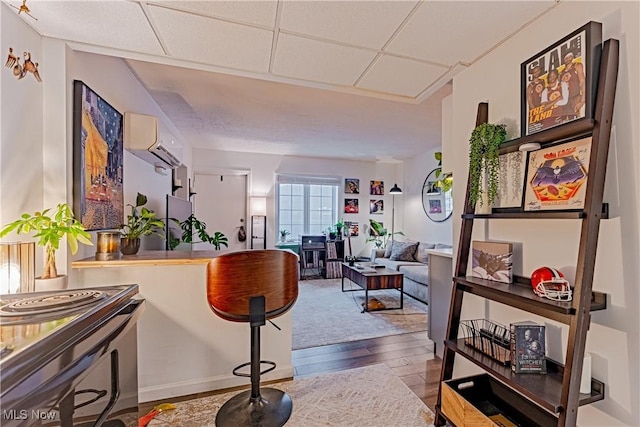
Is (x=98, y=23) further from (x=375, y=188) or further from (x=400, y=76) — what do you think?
(x=375, y=188)

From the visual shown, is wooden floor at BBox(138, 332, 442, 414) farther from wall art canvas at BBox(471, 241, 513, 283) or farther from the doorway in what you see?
the doorway

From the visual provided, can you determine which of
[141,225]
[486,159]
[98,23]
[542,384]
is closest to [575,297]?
[542,384]

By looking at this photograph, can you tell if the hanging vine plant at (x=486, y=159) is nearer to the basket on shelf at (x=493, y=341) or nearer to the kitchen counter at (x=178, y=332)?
the basket on shelf at (x=493, y=341)

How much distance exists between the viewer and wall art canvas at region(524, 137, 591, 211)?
1190 mm

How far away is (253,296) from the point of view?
5.23 feet

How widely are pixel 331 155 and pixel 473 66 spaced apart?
435 centimetres

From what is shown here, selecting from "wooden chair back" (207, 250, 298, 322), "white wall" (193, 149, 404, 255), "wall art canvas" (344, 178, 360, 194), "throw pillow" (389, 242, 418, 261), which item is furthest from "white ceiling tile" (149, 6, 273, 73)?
"wall art canvas" (344, 178, 360, 194)

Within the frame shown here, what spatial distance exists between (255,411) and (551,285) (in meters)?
1.71

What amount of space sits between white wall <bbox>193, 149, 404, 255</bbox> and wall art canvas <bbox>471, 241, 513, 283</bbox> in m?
4.73

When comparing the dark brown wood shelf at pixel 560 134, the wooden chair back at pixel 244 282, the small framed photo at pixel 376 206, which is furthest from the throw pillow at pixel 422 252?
the wooden chair back at pixel 244 282

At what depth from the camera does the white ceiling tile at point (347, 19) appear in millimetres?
1374

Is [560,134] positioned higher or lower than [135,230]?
higher

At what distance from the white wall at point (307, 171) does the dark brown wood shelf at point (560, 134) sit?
497 centimetres

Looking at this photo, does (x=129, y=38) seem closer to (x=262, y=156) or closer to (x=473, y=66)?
(x=473, y=66)
